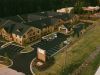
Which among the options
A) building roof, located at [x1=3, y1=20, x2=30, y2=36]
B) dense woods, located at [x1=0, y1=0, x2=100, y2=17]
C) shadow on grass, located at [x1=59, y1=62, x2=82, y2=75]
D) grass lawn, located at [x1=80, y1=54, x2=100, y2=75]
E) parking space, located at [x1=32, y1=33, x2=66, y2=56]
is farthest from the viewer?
dense woods, located at [x1=0, y1=0, x2=100, y2=17]

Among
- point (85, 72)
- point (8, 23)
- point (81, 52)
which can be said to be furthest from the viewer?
point (8, 23)

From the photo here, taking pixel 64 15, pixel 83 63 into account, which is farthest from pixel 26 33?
pixel 64 15

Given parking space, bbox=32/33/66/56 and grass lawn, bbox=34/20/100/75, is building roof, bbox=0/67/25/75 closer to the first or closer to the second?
grass lawn, bbox=34/20/100/75

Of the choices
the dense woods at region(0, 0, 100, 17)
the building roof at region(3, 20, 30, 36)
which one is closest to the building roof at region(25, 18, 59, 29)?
the building roof at region(3, 20, 30, 36)

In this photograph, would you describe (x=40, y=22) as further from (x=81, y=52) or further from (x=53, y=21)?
(x=81, y=52)

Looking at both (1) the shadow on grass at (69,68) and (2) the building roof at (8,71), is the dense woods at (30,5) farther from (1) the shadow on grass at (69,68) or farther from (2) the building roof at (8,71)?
(1) the shadow on grass at (69,68)
